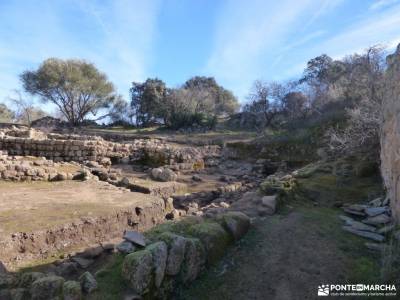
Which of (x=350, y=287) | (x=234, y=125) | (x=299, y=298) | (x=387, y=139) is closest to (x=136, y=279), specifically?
(x=299, y=298)

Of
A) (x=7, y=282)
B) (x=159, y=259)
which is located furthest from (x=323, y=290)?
(x=7, y=282)

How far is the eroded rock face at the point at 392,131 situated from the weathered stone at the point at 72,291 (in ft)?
12.0

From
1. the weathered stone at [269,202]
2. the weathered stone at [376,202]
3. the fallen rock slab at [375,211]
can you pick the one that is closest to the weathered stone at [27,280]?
the weathered stone at [269,202]

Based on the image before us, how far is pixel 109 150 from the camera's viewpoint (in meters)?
13.4

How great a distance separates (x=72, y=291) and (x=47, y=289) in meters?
0.26

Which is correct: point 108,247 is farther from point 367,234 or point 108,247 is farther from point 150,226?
point 367,234

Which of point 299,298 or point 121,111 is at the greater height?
point 121,111

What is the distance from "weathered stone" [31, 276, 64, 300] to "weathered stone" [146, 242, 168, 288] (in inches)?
31.0

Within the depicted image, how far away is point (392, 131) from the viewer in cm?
457

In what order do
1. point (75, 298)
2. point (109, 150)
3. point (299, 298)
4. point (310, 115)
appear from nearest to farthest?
point (75, 298)
point (299, 298)
point (109, 150)
point (310, 115)

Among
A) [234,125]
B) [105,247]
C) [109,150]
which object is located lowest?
[105,247]

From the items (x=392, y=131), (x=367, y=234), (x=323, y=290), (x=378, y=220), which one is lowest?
(x=323, y=290)

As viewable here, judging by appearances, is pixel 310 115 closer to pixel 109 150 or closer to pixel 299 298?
pixel 109 150

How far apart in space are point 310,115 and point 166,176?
12.2 metres
